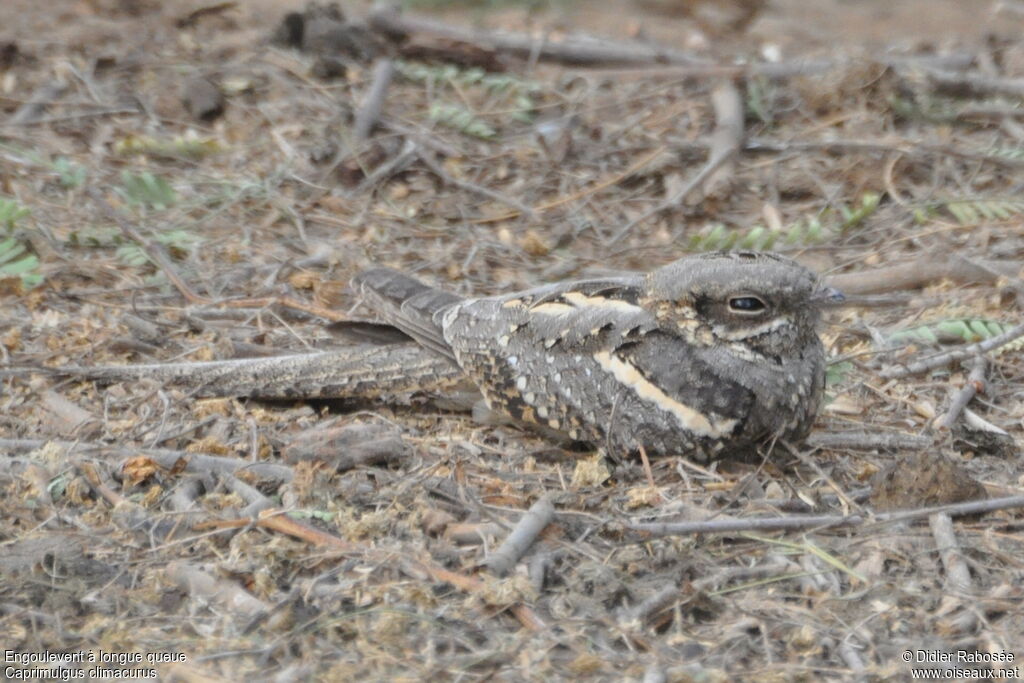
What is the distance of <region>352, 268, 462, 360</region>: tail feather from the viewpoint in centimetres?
422

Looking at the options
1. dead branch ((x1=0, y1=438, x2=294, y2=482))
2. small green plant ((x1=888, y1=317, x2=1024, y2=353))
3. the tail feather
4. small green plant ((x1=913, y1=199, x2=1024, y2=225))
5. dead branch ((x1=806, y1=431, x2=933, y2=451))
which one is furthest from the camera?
small green plant ((x1=913, y1=199, x2=1024, y2=225))

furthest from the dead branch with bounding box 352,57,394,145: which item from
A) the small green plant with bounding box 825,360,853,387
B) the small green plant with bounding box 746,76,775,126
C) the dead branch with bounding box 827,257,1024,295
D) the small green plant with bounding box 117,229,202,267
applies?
the small green plant with bounding box 825,360,853,387

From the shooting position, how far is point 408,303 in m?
4.26

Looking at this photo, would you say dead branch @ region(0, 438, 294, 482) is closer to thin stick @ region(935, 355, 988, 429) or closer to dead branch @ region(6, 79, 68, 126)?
thin stick @ region(935, 355, 988, 429)

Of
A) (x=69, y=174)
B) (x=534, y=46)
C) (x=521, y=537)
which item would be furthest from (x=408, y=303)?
(x=534, y=46)

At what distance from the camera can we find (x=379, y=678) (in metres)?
2.74

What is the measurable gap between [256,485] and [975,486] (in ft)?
6.46

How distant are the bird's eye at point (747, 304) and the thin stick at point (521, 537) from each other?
2.69ft

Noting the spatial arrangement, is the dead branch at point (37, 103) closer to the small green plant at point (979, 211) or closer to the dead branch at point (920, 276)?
the dead branch at point (920, 276)

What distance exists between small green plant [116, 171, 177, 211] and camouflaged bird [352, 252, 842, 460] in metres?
2.34

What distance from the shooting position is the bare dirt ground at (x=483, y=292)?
2963 mm

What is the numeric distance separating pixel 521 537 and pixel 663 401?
75 centimetres

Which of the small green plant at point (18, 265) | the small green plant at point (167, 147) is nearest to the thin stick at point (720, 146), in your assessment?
the small green plant at point (167, 147)

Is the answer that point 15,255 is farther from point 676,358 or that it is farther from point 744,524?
point 744,524
